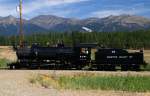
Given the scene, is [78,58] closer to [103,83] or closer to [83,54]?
[83,54]

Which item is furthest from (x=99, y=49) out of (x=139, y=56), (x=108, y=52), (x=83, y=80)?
(x=83, y=80)

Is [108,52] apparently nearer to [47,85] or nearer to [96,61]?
[96,61]

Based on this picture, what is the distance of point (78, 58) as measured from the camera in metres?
54.4

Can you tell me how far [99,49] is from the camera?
55.0m

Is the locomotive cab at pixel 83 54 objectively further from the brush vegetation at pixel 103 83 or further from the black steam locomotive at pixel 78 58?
the brush vegetation at pixel 103 83

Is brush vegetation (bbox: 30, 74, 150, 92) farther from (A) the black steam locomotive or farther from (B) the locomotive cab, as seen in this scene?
(B) the locomotive cab

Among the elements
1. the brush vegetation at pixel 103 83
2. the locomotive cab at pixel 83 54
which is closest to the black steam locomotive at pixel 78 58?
the locomotive cab at pixel 83 54

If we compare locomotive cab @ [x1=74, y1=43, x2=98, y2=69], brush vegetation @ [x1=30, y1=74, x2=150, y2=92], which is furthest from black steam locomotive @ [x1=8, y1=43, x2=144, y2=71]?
brush vegetation @ [x1=30, y1=74, x2=150, y2=92]

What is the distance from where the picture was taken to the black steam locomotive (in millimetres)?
53750

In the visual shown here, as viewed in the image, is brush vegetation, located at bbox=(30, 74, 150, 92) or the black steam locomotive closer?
brush vegetation, located at bbox=(30, 74, 150, 92)

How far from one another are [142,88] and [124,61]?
2062 centimetres

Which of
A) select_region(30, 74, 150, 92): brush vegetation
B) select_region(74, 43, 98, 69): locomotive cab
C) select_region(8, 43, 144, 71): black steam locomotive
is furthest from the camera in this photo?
select_region(74, 43, 98, 69): locomotive cab

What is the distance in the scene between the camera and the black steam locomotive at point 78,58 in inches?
2116

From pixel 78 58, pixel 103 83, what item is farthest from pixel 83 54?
pixel 103 83
